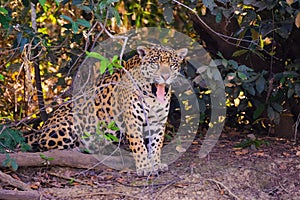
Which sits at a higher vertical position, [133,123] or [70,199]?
[133,123]

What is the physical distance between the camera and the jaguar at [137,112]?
5.83 meters

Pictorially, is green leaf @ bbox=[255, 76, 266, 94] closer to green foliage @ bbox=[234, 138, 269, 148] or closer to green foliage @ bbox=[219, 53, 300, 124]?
green foliage @ bbox=[219, 53, 300, 124]

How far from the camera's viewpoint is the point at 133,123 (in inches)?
230

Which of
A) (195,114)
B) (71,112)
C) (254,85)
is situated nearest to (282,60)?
(254,85)

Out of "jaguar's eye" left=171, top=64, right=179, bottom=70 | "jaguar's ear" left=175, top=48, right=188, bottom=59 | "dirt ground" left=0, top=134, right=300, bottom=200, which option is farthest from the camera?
"jaguar's ear" left=175, top=48, right=188, bottom=59

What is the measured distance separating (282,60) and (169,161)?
69.2 inches

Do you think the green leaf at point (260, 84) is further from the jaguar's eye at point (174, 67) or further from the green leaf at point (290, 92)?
the jaguar's eye at point (174, 67)

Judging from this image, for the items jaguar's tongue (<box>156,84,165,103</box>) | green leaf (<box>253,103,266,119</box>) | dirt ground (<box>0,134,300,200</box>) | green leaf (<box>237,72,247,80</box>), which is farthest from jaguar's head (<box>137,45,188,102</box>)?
green leaf (<box>253,103,266,119</box>)

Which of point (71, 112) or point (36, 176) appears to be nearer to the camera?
point (36, 176)

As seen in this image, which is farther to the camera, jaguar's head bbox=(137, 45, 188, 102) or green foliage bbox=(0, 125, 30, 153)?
jaguar's head bbox=(137, 45, 188, 102)

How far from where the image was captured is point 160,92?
5895mm

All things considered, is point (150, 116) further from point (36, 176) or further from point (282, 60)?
point (282, 60)

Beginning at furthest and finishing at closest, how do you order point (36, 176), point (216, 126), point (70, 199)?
point (216, 126) → point (36, 176) → point (70, 199)

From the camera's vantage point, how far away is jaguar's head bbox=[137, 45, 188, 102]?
5855 millimetres
